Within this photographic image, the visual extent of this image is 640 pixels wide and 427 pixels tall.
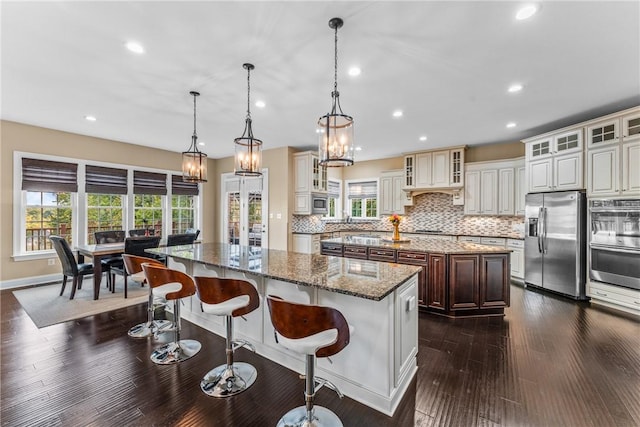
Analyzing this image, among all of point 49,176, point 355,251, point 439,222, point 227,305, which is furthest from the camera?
point 439,222

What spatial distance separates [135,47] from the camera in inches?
99.1

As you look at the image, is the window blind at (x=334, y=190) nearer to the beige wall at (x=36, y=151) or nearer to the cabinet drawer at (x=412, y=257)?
the cabinet drawer at (x=412, y=257)

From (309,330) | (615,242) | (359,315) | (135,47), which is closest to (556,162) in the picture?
(615,242)

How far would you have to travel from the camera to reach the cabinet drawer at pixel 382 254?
391 centimetres

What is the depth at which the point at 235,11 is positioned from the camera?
2.08 meters

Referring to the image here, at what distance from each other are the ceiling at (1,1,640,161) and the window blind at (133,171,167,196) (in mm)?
1642

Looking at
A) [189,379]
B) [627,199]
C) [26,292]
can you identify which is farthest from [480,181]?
[26,292]

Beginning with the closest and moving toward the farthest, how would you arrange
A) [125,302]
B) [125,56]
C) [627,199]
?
1. [125,56]
2. [627,199]
3. [125,302]

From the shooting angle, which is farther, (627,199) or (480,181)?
(480,181)

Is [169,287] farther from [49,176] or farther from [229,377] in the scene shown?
[49,176]

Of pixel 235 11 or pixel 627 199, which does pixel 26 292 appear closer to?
pixel 235 11

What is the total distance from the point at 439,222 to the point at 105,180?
7.49 m

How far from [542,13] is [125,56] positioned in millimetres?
3650

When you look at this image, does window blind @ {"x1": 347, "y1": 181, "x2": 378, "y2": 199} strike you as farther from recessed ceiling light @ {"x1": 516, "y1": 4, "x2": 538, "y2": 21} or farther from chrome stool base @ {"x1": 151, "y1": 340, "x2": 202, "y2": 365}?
chrome stool base @ {"x1": 151, "y1": 340, "x2": 202, "y2": 365}
